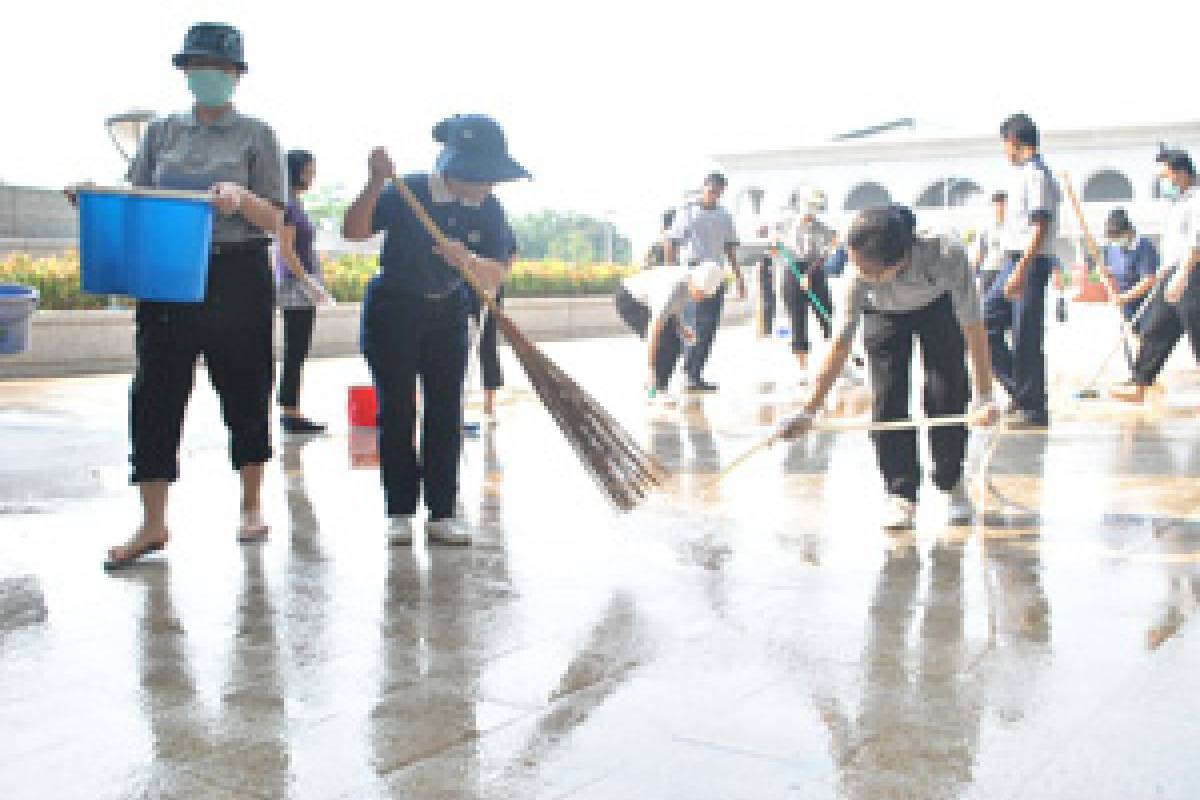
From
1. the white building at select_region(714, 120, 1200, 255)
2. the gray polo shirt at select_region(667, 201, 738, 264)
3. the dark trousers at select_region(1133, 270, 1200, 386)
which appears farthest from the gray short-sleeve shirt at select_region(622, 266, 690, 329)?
the white building at select_region(714, 120, 1200, 255)

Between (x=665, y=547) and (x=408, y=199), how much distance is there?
1.61 meters

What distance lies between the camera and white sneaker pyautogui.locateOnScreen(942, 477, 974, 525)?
5840 mm

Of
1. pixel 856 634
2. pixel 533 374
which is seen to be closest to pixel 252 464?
pixel 533 374

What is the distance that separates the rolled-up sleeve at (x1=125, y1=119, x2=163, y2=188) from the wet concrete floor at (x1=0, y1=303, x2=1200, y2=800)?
138 cm

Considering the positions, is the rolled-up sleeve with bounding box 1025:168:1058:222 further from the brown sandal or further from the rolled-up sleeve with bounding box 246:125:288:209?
the brown sandal

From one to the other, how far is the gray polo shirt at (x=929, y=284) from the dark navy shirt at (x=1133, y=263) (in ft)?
28.0

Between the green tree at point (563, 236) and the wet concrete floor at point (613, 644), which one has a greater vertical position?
the green tree at point (563, 236)

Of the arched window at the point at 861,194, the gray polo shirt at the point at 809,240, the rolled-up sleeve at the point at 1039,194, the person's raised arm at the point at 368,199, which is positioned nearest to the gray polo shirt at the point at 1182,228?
the rolled-up sleeve at the point at 1039,194

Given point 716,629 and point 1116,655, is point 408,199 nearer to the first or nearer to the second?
point 716,629

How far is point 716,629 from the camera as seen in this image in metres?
4.19

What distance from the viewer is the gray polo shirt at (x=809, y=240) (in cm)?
1272

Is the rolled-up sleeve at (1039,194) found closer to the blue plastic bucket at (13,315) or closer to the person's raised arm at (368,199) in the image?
the person's raised arm at (368,199)

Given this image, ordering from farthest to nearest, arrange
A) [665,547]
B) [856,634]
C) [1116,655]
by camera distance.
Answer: [665,547] < [856,634] < [1116,655]

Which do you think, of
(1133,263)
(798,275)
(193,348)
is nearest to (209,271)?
(193,348)
